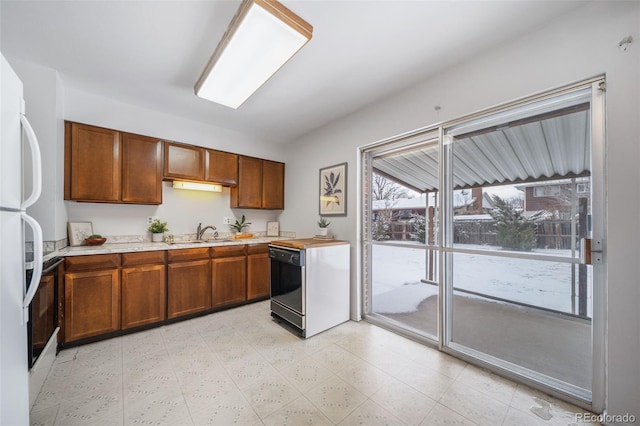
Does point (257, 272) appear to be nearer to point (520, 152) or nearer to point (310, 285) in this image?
point (310, 285)

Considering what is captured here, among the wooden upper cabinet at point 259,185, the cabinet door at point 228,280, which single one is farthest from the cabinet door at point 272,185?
the cabinet door at point 228,280

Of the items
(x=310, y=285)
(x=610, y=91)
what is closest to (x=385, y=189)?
(x=310, y=285)

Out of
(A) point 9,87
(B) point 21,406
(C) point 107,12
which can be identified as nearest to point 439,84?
(C) point 107,12

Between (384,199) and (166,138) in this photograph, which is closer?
(384,199)

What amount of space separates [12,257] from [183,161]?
244 cm

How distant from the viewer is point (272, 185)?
164 inches

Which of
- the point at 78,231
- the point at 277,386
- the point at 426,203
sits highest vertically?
the point at 426,203

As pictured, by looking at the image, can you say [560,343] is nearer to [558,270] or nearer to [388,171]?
[558,270]

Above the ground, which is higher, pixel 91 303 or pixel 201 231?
pixel 201 231

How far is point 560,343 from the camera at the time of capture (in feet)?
6.67

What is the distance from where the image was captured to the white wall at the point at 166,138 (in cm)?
273

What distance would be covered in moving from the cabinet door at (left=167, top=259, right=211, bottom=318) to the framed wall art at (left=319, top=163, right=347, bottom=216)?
1.75 m

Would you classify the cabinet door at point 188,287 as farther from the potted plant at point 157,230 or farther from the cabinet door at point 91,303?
the potted plant at point 157,230

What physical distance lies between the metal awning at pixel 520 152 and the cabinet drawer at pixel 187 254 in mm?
2736
